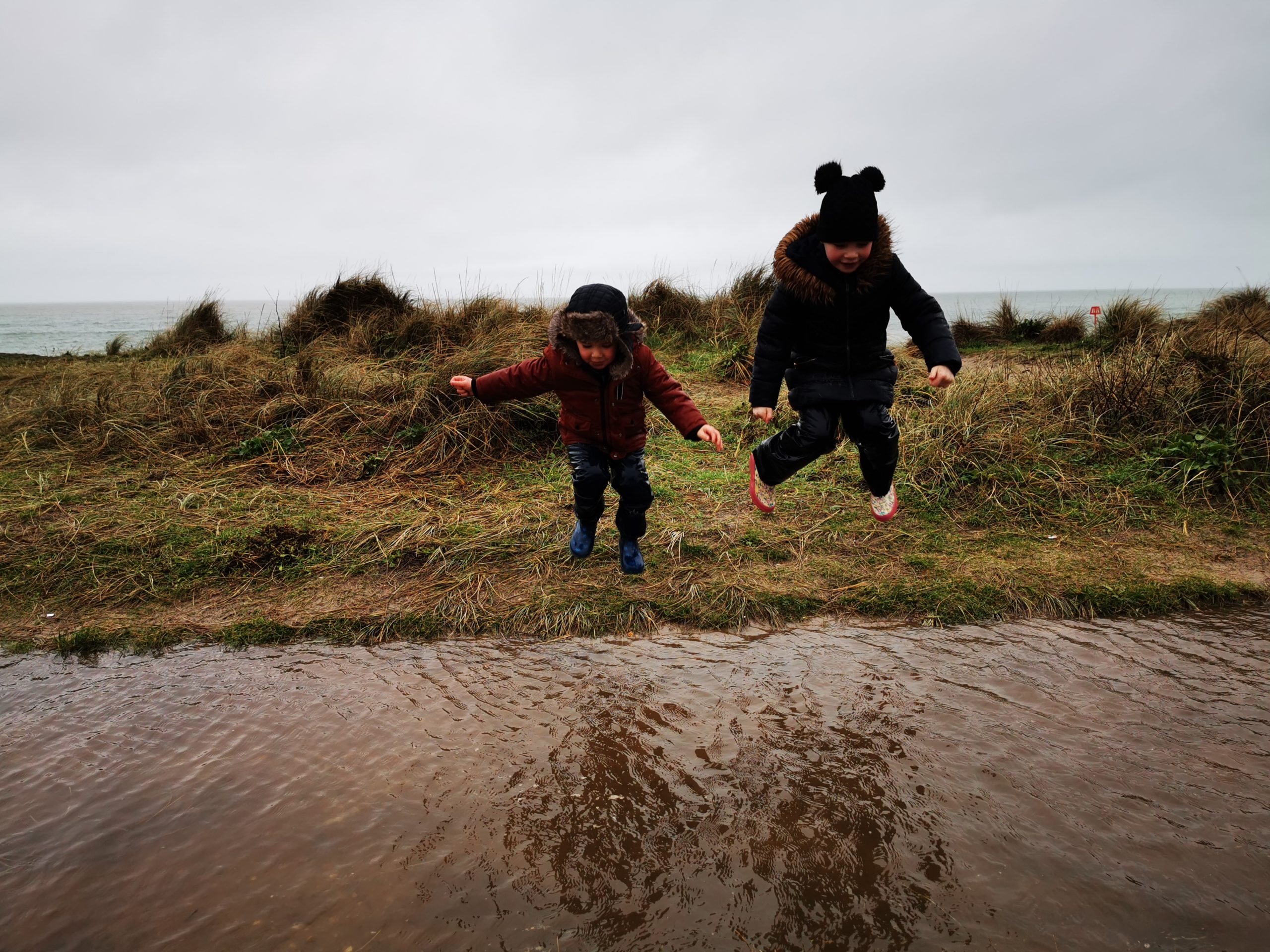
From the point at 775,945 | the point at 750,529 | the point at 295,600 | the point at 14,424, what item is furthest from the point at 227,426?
the point at 775,945

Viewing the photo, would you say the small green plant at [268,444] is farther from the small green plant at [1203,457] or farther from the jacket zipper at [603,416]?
the small green plant at [1203,457]

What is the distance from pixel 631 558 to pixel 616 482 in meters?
0.44

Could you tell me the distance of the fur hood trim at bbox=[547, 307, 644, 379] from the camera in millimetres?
3879

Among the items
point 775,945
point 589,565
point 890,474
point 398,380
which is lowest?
point 775,945

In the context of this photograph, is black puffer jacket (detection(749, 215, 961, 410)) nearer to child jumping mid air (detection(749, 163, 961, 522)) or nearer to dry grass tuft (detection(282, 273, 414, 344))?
child jumping mid air (detection(749, 163, 961, 522))

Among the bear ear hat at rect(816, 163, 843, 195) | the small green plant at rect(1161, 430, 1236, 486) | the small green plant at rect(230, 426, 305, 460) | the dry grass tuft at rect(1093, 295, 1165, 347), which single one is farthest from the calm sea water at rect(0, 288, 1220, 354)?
the bear ear hat at rect(816, 163, 843, 195)

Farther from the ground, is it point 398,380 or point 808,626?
point 398,380

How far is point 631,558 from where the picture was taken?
14.2 feet

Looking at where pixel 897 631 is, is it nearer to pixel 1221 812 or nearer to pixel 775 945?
pixel 1221 812

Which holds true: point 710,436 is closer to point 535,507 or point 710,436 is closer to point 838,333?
point 838,333

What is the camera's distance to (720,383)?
29.5 ft

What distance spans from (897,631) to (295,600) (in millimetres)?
3302

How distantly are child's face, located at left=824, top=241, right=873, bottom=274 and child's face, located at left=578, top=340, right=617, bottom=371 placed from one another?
1.22 meters

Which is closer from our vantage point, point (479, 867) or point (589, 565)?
point (479, 867)
